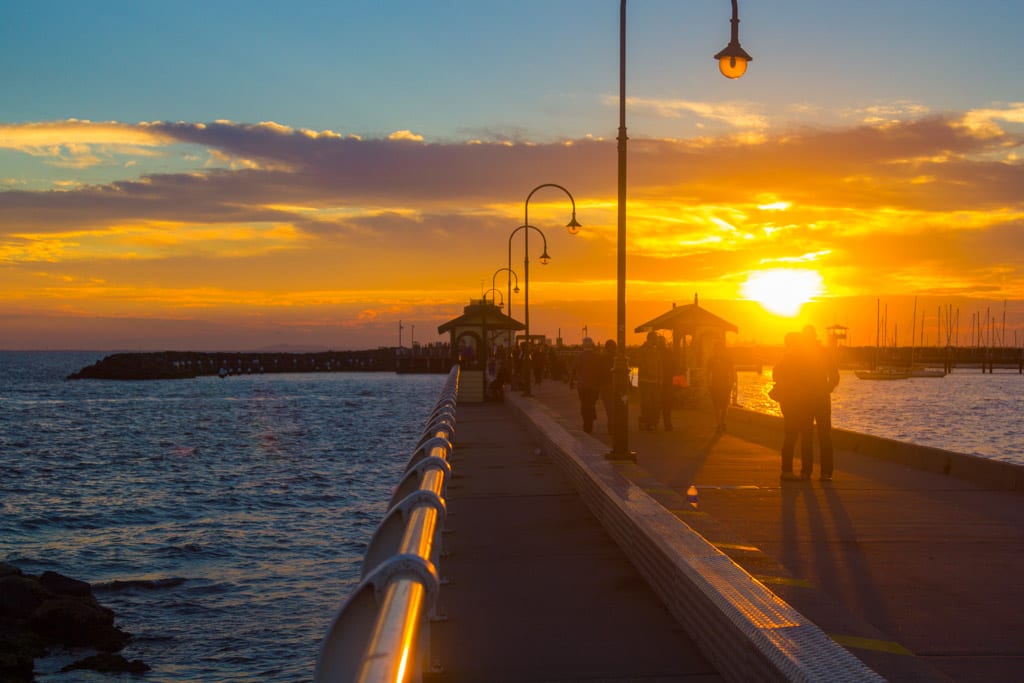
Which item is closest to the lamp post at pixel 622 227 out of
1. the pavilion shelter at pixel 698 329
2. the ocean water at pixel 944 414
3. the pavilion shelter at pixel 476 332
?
the ocean water at pixel 944 414

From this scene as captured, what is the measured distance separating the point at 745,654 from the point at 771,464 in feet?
38.5

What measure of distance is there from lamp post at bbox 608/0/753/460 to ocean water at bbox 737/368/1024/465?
9.90 m

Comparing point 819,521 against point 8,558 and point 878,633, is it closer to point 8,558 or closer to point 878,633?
point 878,633

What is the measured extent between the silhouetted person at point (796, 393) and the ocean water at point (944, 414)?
11.1 m

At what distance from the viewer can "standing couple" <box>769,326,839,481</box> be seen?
14.6 meters

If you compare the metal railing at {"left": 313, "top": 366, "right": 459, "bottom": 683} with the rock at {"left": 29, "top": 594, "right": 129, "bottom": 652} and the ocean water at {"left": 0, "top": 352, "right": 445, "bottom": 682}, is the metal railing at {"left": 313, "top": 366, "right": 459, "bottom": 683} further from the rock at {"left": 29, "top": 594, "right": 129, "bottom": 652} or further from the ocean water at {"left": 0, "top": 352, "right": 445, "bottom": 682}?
Answer: the rock at {"left": 29, "top": 594, "right": 129, "bottom": 652}

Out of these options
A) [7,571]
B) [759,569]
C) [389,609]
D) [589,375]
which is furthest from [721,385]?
[389,609]

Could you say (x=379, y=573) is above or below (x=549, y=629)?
above

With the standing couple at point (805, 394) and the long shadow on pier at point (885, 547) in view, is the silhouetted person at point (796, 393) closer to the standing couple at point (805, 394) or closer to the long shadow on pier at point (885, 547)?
the standing couple at point (805, 394)

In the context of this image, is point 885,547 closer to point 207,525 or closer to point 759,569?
point 759,569

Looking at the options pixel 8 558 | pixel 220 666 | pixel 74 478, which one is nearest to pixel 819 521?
pixel 220 666

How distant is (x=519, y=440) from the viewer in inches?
895

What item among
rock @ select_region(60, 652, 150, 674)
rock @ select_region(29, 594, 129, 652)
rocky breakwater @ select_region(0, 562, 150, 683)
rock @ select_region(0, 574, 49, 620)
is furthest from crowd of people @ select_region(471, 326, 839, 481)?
rock @ select_region(0, 574, 49, 620)

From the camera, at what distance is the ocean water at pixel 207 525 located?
1798 centimetres
